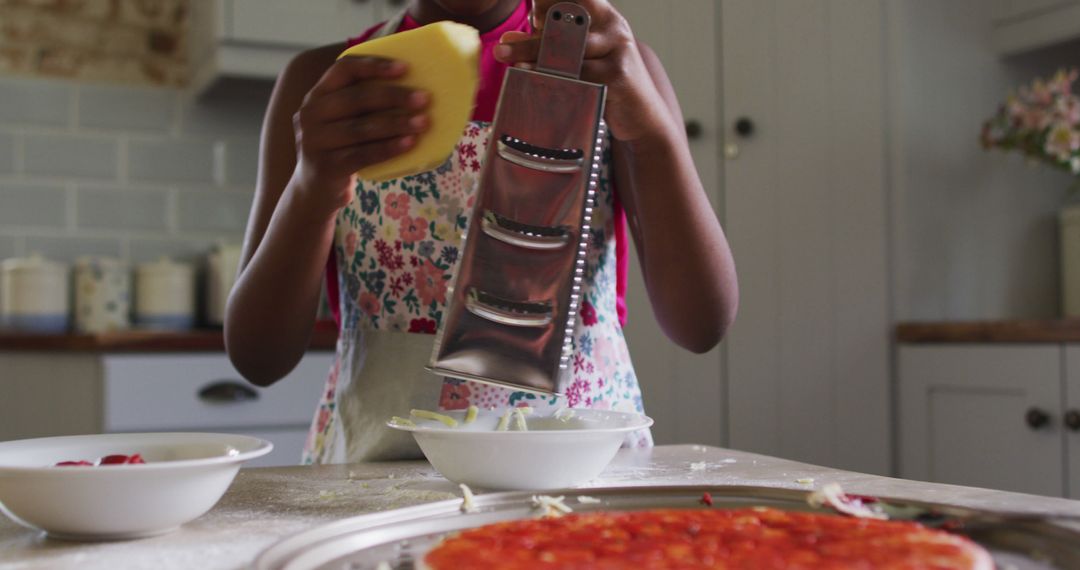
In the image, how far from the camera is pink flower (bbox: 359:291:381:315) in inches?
46.6

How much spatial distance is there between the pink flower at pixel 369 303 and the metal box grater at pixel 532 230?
0.49 m

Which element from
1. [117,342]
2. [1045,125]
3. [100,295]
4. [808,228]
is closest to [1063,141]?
[1045,125]

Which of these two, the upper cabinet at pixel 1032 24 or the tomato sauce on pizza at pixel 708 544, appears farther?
the upper cabinet at pixel 1032 24

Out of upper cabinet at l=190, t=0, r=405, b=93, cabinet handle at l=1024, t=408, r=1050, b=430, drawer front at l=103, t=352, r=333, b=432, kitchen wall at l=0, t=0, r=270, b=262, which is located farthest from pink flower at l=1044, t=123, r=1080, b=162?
kitchen wall at l=0, t=0, r=270, b=262

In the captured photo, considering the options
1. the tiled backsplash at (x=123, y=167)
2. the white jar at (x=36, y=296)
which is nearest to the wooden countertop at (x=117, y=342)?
the white jar at (x=36, y=296)

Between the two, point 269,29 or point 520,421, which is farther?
point 269,29

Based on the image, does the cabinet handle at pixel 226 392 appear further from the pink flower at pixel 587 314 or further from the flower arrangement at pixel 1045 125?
the flower arrangement at pixel 1045 125

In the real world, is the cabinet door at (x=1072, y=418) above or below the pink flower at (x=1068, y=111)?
below

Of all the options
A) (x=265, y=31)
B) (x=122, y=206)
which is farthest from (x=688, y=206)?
(x=122, y=206)

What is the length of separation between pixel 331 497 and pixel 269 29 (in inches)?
67.7

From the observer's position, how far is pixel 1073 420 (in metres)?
1.73

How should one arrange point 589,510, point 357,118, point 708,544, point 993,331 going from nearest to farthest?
point 708,544, point 589,510, point 357,118, point 993,331

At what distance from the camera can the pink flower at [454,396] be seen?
1107 mm

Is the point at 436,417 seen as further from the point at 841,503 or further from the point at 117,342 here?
the point at 117,342
